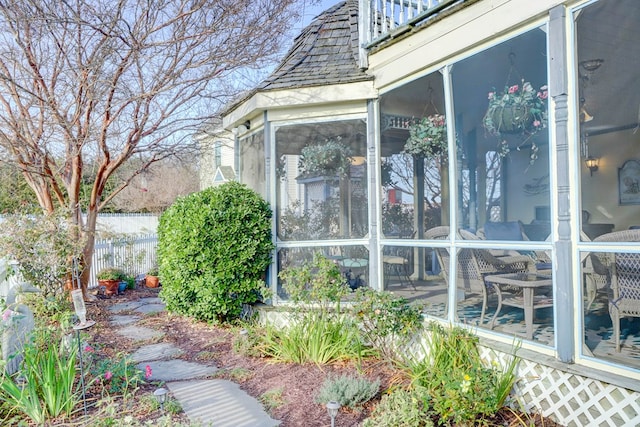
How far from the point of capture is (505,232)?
4551mm

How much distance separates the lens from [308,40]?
644cm

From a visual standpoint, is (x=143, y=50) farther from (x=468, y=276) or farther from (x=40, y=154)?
(x=468, y=276)

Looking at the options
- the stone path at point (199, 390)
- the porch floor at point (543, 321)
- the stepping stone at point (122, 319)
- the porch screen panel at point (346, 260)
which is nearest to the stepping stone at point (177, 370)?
the stone path at point (199, 390)

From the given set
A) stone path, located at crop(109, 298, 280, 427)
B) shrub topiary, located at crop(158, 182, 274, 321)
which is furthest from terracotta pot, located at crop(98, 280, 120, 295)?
shrub topiary, located at crop(158, 182, 274, 321)

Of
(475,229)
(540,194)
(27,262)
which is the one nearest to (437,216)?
(475,229)

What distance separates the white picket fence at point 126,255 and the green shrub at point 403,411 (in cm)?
782

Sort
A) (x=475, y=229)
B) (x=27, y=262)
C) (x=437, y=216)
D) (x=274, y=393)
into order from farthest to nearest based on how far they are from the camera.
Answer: (x=27, y=262), (x=437, y=216), (x=475, y=229), (x=274, y=393)

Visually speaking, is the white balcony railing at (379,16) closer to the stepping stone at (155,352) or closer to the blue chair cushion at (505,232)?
the blue chair cushion at (505,232)

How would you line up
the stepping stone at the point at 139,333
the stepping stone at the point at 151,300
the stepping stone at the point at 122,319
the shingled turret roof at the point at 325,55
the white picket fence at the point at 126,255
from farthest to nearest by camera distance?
the white picket fence at the point at 126,255 < the stepping stone at the point at 151,300 < the stepping stone at the point at 122,319 < the stepping stone at the point at 139,333 < the shingled turret roof at the point at 325,55

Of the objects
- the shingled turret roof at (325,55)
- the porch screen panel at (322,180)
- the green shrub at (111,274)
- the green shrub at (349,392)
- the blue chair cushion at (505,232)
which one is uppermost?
the shingled turret roof at (325,55)

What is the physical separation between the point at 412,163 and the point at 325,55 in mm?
1996

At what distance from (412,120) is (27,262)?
5767mm

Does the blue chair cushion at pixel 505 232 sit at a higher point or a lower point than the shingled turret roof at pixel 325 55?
lower

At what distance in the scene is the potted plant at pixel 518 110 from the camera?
4.20m
